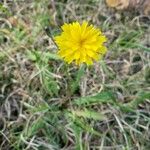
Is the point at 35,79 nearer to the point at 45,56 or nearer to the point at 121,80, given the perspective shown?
the point at 45,56

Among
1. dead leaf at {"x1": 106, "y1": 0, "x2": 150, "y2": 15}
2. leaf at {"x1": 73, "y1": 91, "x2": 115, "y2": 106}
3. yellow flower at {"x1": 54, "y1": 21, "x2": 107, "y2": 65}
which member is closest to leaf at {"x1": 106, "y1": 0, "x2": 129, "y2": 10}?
dead leaf at {"x1": 106, "y1": 0, "x2": 150, "y2": 15}

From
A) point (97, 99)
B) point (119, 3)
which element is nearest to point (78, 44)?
point (97, 99)

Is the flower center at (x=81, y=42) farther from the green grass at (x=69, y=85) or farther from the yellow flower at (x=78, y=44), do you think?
the green grass at (x=69, y=85)

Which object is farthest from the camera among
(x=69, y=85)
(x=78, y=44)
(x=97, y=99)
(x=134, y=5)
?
(x=134, y=5)

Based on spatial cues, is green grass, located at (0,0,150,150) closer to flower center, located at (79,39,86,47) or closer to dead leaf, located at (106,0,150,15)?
dead leaf, located at (106,0,150,15)

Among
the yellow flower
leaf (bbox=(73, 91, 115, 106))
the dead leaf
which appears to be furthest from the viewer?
the dead leaf

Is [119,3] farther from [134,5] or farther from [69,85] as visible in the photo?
[69,85]
